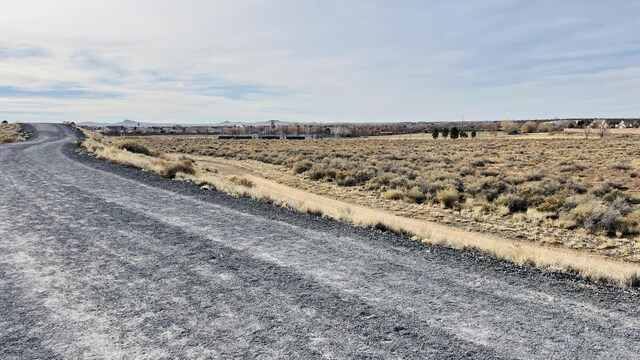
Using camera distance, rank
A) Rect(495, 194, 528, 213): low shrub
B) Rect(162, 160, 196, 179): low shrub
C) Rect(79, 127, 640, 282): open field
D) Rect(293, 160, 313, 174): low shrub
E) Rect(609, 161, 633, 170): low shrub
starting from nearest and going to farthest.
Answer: Rect(79, 127, 640, 282): open field → Rect(162, 160, 196, 179): low shrub → Rect(495, 194, 528, 213): low shrub → Rect(609, 161, 633, 170): low shrub → Rect(293, 160, 313, 174): low shrub

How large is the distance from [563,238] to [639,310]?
395 inches

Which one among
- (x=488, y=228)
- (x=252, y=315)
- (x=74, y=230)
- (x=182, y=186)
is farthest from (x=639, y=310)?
(x=182, y=186)

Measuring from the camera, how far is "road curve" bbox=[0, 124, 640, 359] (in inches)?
173

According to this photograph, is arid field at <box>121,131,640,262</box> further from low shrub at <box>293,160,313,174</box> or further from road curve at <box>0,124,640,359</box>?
road curve at <box>0,124,640,359</box>

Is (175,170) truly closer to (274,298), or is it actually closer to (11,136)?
(274,298)

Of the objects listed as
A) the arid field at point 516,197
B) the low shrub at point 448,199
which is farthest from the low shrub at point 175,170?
the low shrub at point 448,199

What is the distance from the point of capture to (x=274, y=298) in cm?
551

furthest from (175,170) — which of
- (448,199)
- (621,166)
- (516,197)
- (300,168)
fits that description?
(621,166)

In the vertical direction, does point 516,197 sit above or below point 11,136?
below

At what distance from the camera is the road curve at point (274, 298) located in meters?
4.39

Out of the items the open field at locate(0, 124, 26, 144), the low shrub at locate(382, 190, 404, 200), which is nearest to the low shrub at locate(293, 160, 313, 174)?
the low shrub at locate(382, 190, 404, 200)

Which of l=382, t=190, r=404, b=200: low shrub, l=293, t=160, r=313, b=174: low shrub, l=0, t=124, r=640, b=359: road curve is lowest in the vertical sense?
l=382, t=190, r=404, b=200: low shrub

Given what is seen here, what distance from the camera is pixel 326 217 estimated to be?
11648mm

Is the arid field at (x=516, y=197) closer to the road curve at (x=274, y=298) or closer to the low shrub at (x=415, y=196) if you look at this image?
the low shrub at (x=415, y=196)
